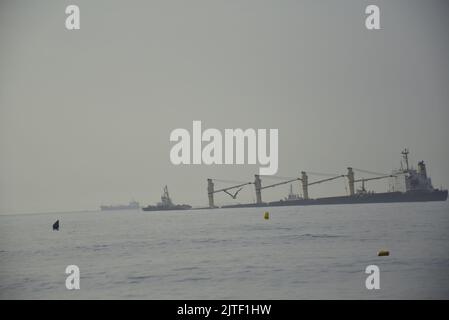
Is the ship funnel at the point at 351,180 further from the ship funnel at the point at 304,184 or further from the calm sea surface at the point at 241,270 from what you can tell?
the calm sea surface at the point at 241,270

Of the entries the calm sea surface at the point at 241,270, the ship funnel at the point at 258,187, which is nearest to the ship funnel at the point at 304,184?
the ship funnel at the point at 258,187

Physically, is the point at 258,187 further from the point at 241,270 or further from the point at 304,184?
the point at 241,270

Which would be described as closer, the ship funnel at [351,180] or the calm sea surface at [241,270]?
the calm sea surface at [241,270]

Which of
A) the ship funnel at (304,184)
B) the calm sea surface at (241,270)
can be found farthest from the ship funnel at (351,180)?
the calm sea surface at (241,270)

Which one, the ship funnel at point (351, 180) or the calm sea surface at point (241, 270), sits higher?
the ship funnel at point (351, 180)

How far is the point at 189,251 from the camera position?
116 feet

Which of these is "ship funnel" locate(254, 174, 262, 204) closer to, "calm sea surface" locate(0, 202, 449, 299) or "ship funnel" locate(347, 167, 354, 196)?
"ship funnel" locate(347, 167, 354, 196)

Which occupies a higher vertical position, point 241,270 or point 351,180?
point 351,180

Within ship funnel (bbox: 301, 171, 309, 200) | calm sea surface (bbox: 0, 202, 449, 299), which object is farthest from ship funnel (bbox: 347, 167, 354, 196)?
calm sea surface (bbox: 0, 202, 449, 299)

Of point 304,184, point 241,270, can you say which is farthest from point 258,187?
point 241,270
